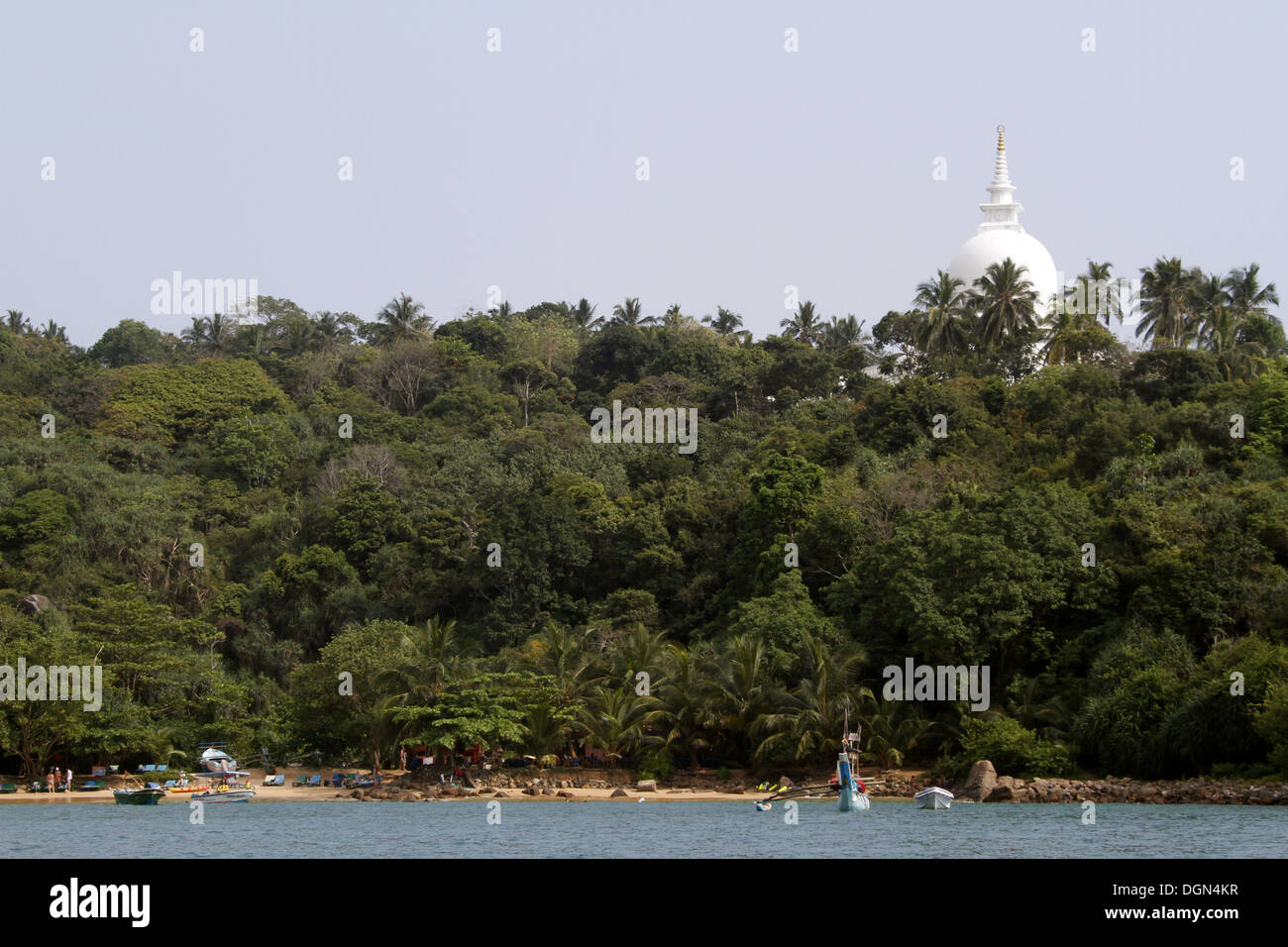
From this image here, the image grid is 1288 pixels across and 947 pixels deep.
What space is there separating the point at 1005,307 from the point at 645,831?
101 feet

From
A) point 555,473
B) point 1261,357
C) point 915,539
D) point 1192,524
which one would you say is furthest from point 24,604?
point 1261,357

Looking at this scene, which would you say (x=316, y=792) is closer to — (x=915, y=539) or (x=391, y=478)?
(x=915, y=539)

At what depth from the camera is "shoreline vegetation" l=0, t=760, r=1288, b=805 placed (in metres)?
31.4

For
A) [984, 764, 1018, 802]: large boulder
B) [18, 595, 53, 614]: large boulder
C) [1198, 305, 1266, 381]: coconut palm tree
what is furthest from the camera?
[1198, 305, 1266, 381]: coconut palm tree

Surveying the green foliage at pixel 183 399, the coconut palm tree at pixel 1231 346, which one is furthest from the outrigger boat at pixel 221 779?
the coconut palm tree at pixel 1231 346

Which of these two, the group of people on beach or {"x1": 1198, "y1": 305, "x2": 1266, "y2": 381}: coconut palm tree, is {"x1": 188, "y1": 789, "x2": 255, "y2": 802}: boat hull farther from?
{"x1": 1198, "y1": 305, "x2": 1266, "y2": 381}: coconut palm tree

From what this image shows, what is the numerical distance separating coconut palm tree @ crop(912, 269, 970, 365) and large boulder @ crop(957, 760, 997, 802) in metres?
23.0

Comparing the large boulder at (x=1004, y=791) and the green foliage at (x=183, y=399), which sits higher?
the green foliage at (x=183, y=399)

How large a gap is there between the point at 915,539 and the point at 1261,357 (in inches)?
707

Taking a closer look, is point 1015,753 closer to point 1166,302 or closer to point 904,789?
point 904,789

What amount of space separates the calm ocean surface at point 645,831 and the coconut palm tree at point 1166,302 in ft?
Result: 86.1

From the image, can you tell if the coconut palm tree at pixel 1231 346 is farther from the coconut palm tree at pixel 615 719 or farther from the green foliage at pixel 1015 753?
the coconut palm tree at pixel 615 719

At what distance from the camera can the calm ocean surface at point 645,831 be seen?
24719 millimetres

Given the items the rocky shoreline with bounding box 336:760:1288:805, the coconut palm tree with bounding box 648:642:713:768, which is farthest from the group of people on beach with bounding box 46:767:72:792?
the coconut palm tree with bounding box 648:642:713:768
